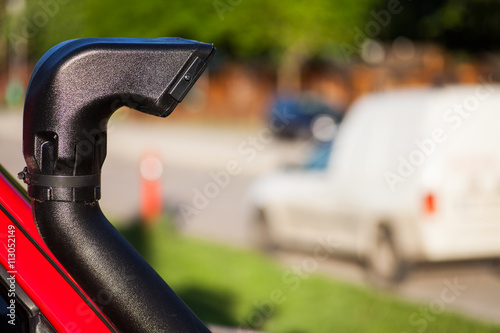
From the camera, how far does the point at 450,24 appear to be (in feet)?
125

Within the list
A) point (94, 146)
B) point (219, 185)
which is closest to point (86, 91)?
point (94, 146)

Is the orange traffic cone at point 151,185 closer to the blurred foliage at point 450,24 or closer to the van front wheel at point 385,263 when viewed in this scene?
the van front wheel at point 385,263

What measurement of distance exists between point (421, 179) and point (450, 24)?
110 ft

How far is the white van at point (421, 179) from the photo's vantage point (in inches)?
264

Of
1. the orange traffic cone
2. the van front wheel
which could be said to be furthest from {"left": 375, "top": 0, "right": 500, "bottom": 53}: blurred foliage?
the van front wheel

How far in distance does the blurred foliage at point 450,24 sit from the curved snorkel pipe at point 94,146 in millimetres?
36829

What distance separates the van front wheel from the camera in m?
6.99

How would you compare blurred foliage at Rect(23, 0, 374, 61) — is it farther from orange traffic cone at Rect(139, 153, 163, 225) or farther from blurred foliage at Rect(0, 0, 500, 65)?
orange traffic cone at Rect(139, 153, 163, 225)

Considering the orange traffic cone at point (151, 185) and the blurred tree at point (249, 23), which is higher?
the blurred tree at point (249, 23)

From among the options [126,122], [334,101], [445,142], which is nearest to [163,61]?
[445,142]

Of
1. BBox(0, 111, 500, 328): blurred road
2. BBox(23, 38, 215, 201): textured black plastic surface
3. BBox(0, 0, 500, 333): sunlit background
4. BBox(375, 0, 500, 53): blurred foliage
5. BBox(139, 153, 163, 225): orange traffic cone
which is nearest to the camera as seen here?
BBox(23, 38, 215, 201): textured black plastic surface

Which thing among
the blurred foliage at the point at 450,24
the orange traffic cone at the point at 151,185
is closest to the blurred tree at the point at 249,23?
the blurred foliage at the point at 450,24

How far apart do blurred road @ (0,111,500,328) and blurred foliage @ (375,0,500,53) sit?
13.6 meters

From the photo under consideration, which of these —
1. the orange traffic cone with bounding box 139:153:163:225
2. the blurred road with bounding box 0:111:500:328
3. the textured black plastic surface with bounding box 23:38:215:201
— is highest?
the textured black plastic surface with bounding box 23:38:215:201
